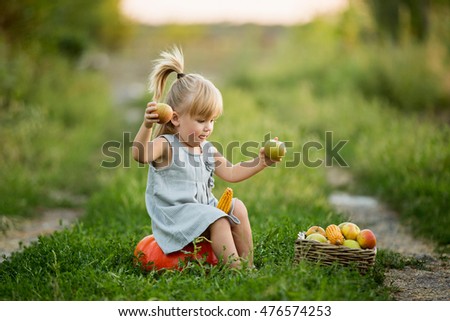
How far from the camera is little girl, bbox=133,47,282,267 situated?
12.5ft

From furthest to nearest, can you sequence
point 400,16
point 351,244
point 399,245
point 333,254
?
point 400,16 < point 399,245 < point 351,244 < point 333,254

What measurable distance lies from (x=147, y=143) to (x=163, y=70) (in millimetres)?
589

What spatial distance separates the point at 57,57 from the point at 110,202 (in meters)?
8.32

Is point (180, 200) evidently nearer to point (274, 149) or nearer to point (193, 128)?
point (193, 128)

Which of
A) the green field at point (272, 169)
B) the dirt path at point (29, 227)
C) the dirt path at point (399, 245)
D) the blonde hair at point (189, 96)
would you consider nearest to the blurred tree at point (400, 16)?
the green field at point (272, 169)

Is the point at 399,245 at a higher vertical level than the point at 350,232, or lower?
lower

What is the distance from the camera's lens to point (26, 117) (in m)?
8.04

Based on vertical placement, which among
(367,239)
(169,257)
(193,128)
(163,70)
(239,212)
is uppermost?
(163,70)

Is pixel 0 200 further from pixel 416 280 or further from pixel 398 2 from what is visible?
pixel 398 2

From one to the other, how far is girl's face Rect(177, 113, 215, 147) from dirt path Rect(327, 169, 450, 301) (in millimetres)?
1374

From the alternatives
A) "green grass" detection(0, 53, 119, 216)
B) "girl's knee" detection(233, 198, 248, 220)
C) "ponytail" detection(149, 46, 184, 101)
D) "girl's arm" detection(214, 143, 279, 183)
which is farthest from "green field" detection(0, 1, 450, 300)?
"ponytail" detection(149, 46, 184, 101)

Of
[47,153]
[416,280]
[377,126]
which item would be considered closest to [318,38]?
[377,126]

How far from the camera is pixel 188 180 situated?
398 cm

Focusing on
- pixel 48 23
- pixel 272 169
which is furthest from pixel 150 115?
pixel 48 23
